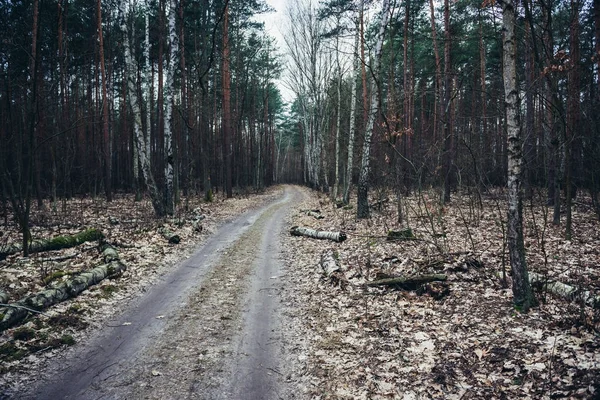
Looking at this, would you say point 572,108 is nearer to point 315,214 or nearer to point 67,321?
point 315,214

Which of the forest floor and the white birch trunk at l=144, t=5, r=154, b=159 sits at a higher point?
the white birch trunk at l=144, t=5, r=154, b=159

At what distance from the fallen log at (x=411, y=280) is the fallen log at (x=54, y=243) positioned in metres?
7.84

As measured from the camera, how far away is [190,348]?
15.2 feet

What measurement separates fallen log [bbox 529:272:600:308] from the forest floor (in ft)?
0.39

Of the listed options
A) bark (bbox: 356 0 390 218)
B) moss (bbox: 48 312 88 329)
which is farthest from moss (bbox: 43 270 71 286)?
bark (bbox: 356 0 390 218)

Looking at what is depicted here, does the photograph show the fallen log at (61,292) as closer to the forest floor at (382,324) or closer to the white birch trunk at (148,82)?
the forest floor at (382,324)

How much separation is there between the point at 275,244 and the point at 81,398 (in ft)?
25.0

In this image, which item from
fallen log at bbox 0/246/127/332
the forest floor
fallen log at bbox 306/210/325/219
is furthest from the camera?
fallen log at bbox 306/210/325/219

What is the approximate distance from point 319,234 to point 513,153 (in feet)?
23.6

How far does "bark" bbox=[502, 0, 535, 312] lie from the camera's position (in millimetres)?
4684

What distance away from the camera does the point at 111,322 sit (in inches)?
213

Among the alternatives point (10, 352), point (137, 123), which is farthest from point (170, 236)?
point (10, 352)

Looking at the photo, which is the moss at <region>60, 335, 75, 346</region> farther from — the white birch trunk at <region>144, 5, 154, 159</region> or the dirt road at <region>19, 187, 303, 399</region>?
the white birch trunk at <region>144, 5, 154, 159</region>

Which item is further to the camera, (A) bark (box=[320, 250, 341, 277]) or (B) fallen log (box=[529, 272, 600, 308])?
(A) bark (box=[320, 250, 341, 277])
